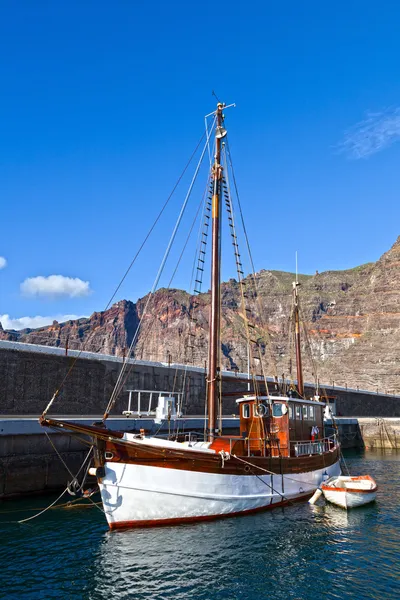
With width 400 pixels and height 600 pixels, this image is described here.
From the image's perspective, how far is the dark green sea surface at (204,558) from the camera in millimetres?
11164

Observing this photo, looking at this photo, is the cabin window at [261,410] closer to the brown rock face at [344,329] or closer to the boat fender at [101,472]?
the boat fender at [101,472]

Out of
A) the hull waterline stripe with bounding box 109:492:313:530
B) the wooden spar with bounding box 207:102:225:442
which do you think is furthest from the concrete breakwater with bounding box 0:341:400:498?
the hull waterline stripe with bounding box 109:492:313:530

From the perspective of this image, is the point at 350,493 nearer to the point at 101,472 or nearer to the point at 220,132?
the point at 101,472

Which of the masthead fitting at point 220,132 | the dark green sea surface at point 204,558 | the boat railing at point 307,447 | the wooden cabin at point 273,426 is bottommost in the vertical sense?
the dark green sea surface at point 204,558

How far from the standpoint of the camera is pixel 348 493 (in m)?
19.4

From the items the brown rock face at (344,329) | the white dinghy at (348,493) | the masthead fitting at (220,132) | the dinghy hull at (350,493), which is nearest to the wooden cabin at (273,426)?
the white dinghy at (348,493)

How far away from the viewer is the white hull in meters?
15.1

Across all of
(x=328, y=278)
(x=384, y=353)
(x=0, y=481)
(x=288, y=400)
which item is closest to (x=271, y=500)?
(x=288, y=400)

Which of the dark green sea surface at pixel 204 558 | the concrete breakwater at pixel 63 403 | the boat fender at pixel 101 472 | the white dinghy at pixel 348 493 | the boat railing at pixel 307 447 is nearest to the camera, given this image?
the dark green sea surface at pixel 204 558

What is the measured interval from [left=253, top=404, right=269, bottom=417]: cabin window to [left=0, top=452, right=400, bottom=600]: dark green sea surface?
4.41 m

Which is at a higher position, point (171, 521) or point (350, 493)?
point (350, 493)

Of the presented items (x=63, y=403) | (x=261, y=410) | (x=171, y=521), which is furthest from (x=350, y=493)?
(x=63, y=403)

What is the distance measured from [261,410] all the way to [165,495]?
23.4 ft

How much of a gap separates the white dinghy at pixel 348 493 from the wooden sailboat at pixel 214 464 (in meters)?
1.19
